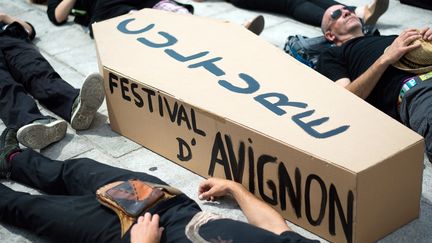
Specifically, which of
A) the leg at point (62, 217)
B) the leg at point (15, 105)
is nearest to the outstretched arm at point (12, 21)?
the leg at point (15, 105)

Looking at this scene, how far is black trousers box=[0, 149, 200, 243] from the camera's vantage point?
246cm

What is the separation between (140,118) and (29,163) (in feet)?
1.93

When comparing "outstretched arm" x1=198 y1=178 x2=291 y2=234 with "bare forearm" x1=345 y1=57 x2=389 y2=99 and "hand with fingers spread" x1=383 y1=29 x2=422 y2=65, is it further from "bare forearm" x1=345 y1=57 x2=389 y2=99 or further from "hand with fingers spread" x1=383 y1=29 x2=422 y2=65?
"hand with fingers spread" x1=383 y1=29 x2=422 y2=65

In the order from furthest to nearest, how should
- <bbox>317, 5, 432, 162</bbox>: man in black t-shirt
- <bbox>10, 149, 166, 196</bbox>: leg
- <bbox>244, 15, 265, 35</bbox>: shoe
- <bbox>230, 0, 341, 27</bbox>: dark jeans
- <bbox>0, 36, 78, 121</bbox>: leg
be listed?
Result: <bbox>230, 0, 341, 27</bbox>: dark jeans → <bbox>244, 15, 265, 35</bbox>: shoe → <bbox>0, 36, 78, 121</bbox>: leg → <bbox>317, 5, 432, 162</bbox>: man in black t-shirt → <bbox>10, 149, 166, 196</bbox>: leg

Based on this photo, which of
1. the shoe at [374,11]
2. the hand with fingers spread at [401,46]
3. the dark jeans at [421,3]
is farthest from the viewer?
the dark jeans at [421,3]

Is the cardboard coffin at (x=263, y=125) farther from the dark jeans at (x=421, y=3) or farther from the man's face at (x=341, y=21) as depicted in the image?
the dark jeans at (x=421, y=3)

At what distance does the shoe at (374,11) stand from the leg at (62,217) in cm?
253

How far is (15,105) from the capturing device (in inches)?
137

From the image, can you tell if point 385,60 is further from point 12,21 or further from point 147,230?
point 12,21

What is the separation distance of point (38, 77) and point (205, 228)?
5.99 feet

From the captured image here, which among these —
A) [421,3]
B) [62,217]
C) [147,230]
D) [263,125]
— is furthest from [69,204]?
[421,3]

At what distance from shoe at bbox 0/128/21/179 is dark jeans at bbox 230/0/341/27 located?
2.27 metres

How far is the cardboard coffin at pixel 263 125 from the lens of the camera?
7.98 ft

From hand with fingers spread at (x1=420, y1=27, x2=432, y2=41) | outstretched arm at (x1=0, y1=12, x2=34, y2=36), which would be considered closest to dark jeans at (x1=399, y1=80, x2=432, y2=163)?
hand with fingers spread at (x1=420, y1=27, x2=432, y2=41)
